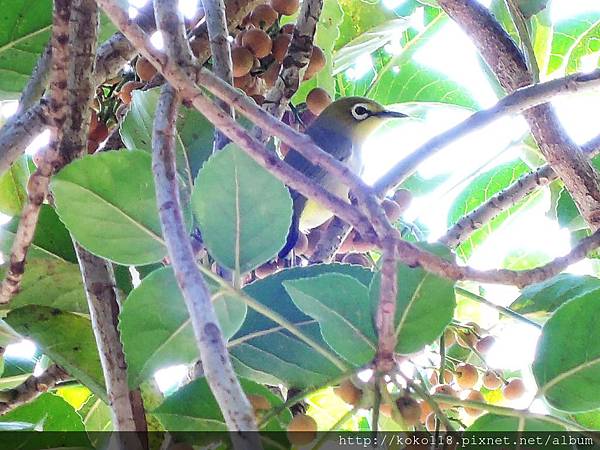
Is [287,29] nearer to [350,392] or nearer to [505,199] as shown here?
[505,199]

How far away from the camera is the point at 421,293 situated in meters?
0.77

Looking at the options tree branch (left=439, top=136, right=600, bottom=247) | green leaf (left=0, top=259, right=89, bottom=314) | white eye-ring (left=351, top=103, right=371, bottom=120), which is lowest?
green leaf (left=0, top=259, right=89, bottom=314)

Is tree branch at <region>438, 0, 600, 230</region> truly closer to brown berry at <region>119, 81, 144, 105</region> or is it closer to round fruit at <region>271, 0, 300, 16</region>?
round fruit at <region>271, 0, 300, 16</region>

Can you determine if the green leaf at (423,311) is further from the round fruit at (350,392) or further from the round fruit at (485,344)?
the round fruit at (485,344)

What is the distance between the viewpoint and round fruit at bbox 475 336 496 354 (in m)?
1.29

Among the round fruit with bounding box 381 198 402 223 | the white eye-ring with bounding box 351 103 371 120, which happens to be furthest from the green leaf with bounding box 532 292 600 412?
the white eye-ring with bounding box 351 103 371 120

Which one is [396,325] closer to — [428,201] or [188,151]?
[188,151]

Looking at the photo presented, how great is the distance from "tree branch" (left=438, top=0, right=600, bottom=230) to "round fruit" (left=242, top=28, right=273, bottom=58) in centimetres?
37

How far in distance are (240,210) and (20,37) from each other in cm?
75

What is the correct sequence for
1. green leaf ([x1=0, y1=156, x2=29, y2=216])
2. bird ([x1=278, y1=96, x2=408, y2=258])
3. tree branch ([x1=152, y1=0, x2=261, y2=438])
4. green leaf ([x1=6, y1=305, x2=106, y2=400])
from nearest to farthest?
tree branch ([x1=152, y1=0, x2=261, y2=438]) → green leaf ([x1=6, y1=305, x2=106, y2=400]) → green leaf ([x1=0, y1=156, x2=29, y2=216]) → bird ([x1=278, y1=96, x2=408, y2=258])

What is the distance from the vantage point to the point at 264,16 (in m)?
1.64

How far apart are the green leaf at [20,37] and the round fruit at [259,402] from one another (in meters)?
0.82

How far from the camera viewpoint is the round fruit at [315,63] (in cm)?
156

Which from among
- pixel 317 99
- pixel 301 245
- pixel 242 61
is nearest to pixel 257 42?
pixel 242 61
